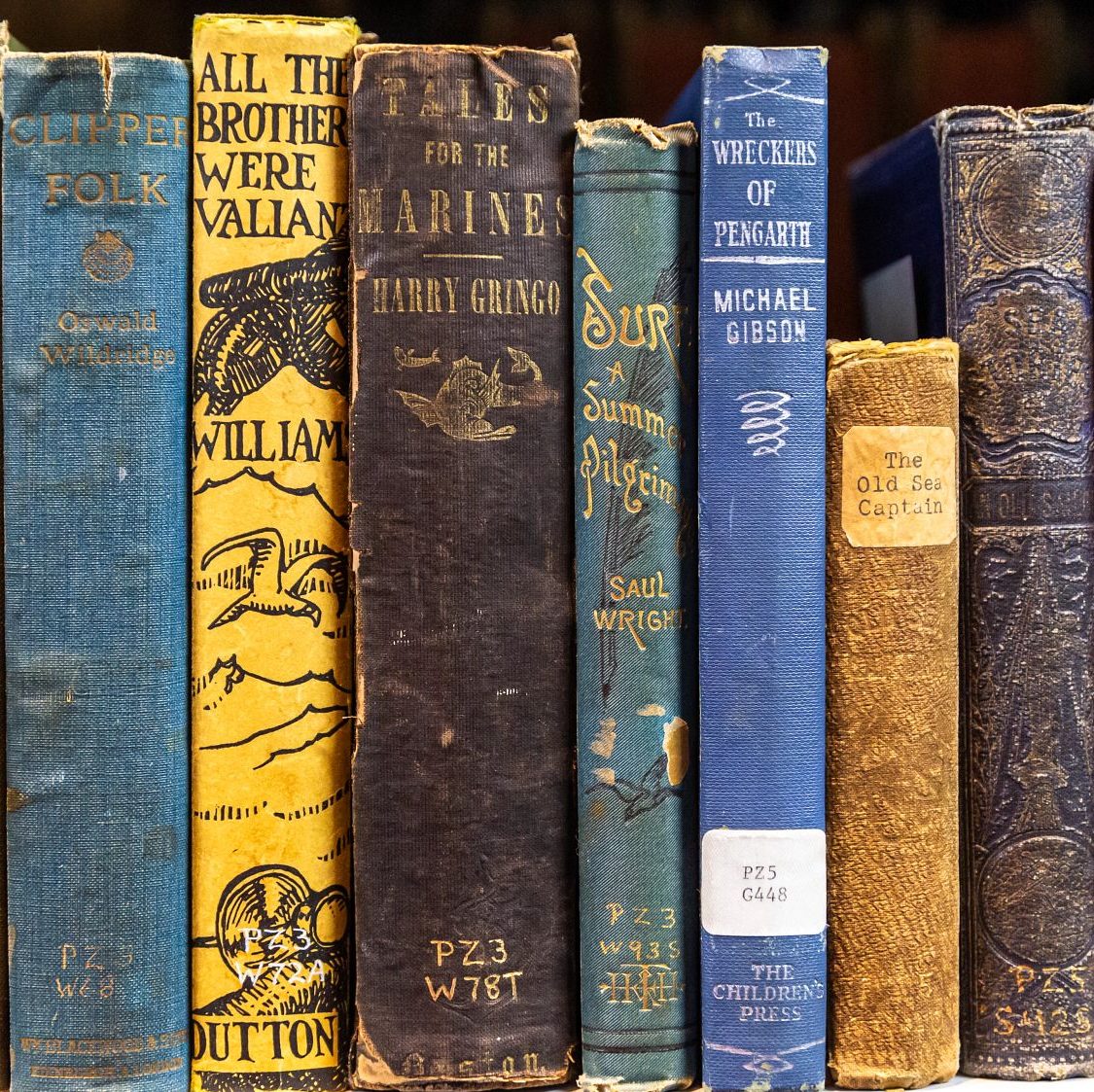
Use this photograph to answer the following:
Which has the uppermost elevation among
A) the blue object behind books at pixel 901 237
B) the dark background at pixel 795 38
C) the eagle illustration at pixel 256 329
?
the dark background at pixel 795 38

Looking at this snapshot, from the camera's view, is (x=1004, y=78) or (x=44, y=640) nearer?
(x=44, y=640)

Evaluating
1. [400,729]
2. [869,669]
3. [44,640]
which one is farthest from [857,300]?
[44,640]

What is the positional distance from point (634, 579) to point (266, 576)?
6.6 inches

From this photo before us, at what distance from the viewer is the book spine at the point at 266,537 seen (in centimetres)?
55

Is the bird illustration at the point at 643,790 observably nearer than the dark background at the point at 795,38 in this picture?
Yes

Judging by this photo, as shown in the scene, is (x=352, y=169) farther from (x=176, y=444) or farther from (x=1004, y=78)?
(x=1004, y=78)

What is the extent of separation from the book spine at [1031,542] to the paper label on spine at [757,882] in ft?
0.31

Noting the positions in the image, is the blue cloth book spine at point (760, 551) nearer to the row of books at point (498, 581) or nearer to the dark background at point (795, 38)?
the row of books at point (498, 581)

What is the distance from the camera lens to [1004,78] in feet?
2.66

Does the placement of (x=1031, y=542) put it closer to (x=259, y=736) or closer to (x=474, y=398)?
(x=474, y=398)

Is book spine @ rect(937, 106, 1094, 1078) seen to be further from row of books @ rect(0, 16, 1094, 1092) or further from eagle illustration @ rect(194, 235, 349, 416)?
eagle illustration @ rect(194, 235, 349, 416)

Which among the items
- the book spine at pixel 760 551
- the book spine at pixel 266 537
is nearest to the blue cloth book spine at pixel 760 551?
the book spine at pixel 760 551

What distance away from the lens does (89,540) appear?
54 cm

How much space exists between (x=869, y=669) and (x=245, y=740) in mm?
288
